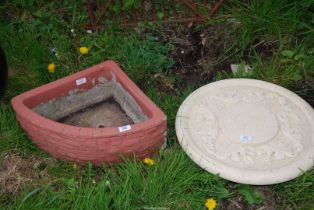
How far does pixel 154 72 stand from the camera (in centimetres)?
322

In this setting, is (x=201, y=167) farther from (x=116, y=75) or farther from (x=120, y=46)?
(x=120, y=46)

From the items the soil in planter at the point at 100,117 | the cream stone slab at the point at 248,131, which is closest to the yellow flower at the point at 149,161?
the cream stone slab at the point at 248,131

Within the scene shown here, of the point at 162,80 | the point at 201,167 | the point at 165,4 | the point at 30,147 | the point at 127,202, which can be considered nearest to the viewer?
the point at 127,202

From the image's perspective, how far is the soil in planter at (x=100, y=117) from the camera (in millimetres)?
2881

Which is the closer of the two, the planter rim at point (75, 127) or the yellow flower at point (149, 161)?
the planter rim at point (75, 127)

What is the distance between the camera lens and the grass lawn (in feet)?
8.25

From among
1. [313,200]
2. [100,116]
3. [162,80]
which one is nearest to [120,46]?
[162,80]

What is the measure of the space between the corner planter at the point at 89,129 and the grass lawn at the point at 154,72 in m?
0.10

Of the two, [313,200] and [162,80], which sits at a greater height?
[162,80]

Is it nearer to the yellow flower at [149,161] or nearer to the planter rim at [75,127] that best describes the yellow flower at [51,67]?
the planter rim at [75,127]

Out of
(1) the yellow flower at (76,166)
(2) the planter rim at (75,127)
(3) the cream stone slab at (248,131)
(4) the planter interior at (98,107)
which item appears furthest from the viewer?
(4) the planter interior at (98,107)

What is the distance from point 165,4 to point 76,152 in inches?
63.5

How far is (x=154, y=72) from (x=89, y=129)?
0.94 metres

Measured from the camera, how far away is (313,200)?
8.34 ft
